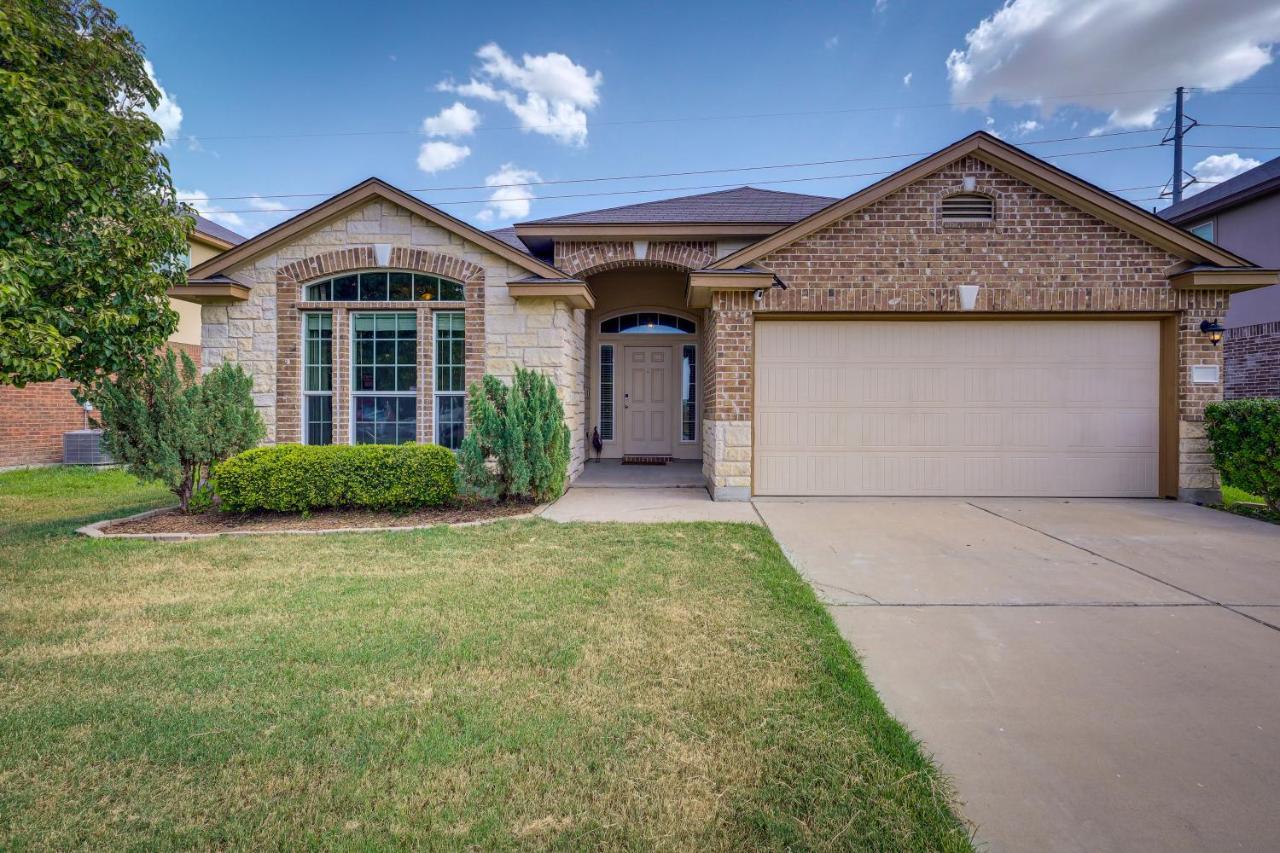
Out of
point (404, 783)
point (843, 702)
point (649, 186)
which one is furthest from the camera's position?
point (649, 186)

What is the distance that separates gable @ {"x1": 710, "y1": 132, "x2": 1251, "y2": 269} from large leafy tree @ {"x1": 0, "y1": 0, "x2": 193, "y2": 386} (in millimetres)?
6045

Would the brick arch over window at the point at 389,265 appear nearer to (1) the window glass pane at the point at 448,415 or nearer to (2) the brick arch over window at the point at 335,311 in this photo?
(2) the brick arch over window at the point at 335,311

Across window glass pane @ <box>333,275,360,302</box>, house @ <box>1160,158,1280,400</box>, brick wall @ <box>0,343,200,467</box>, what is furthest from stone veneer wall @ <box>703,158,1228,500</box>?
brick wall @ <box>0,343,200,467</box>

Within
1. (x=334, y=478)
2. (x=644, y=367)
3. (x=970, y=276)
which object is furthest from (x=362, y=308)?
(x=970, y=276)

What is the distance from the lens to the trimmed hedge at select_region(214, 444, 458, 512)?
6.18 meters

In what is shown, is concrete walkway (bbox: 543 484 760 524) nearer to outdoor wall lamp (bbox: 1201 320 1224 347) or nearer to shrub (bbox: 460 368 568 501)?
shrub (bbox: 460 368 568 501)

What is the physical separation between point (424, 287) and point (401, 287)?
0.33 metres

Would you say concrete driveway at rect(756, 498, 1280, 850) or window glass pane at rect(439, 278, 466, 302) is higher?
window glass pane at rect(439, 278, 466, 302)

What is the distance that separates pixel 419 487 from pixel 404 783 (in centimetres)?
491

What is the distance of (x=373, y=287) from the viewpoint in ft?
26.7

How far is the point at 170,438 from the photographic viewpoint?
245 inches

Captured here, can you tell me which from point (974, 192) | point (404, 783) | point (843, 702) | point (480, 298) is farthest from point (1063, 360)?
point (404, 783)

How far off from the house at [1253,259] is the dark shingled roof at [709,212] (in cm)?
1026

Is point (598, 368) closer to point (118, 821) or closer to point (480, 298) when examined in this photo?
point (480, 298)
